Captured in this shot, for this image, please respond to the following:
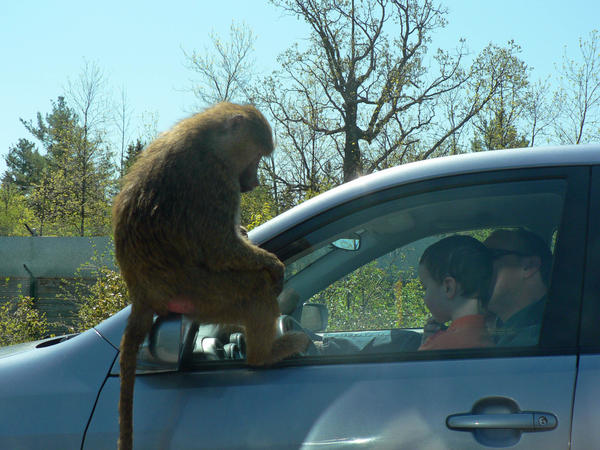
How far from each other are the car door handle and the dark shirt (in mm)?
222

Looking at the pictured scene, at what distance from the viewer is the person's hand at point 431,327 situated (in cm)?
195

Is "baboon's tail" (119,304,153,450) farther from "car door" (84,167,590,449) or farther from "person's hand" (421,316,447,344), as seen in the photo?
"person's hand" (421,316,447,344)

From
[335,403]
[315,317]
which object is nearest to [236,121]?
[315,317]

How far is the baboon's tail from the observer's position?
161cm

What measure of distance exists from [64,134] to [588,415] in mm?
26579

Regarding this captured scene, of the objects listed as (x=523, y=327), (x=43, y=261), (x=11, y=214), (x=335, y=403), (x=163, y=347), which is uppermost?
(x=11, y=214)

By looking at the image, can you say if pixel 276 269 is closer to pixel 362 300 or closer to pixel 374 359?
pixel 362 300

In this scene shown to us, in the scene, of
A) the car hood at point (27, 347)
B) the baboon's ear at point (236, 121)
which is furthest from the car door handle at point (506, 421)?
the baboon's ear at point (236, 121)

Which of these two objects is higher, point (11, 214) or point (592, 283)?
point (11, 214)

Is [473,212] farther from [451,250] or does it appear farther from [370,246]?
[370,246]

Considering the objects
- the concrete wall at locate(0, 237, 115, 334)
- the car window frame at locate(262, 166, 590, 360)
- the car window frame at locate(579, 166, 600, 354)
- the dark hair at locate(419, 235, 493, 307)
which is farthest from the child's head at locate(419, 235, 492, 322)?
the concrete wall at locate(0, 237, 115, 334)

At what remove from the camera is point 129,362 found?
169cm

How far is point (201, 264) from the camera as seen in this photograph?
6.57 feet

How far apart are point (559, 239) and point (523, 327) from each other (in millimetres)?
282
